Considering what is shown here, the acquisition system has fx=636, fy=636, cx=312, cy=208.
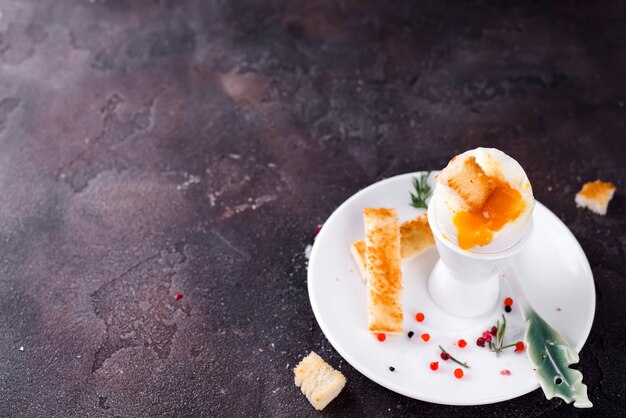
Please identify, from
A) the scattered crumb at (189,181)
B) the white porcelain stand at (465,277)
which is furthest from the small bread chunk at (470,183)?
the scattered crumb at (189,181)

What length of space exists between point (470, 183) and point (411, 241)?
21.6 inches

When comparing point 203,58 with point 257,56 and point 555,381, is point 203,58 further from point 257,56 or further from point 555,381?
point 555,381

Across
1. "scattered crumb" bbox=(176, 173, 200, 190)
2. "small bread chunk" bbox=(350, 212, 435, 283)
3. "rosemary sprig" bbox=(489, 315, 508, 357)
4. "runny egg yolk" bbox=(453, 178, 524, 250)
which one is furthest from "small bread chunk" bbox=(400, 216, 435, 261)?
"scattered crumb" bbox=(176, 173, 200, 190)

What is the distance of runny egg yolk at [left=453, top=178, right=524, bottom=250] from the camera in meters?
1.70

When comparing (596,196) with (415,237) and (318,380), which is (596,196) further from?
(318,380)

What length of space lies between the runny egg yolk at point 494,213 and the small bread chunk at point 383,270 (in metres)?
0.40

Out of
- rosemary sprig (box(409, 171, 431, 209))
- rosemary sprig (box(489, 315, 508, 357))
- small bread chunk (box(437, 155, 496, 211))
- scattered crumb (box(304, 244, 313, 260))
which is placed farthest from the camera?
scattered crumb (box(304, 244, 313, 260))

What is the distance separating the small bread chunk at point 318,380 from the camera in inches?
80.8

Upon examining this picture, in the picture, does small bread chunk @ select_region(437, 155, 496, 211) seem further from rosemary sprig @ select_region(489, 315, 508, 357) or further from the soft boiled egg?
rosemary sprig @ select_region(489, 315, 508, 357)

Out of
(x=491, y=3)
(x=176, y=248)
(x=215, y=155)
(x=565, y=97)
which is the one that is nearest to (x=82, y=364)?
(x=176, y=248)

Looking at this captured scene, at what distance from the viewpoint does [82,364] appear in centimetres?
218

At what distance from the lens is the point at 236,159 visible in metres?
2.75

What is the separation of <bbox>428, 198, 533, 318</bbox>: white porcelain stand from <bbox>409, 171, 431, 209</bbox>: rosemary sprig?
257 millimetres

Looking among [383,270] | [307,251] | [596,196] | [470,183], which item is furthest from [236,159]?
[596,196]
